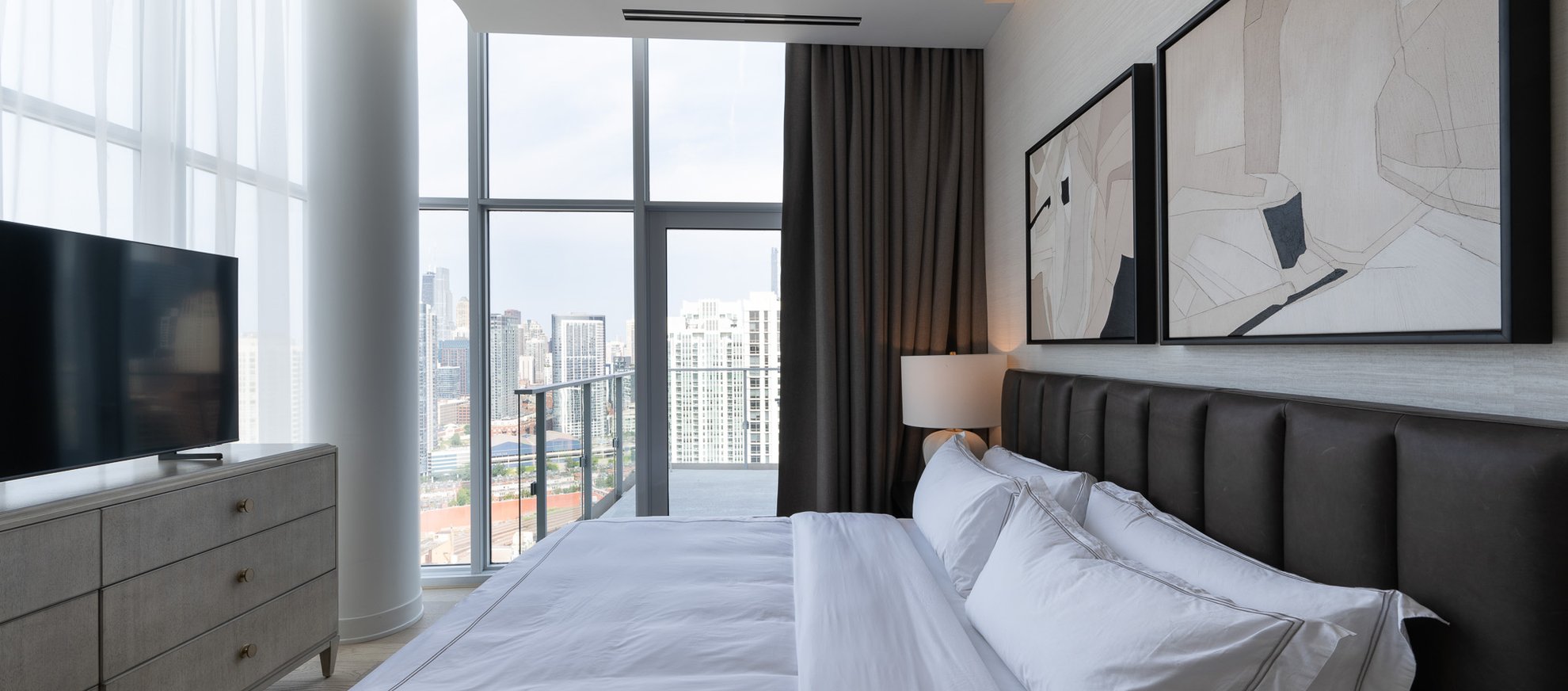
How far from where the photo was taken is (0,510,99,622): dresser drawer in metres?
1.34

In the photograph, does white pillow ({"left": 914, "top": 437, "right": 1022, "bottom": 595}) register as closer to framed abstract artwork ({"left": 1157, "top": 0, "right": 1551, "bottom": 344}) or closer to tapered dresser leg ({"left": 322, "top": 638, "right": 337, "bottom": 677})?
framed abstract artwork ({"left": 1157, "top": 0, "right": 1551, "bottom": 344})

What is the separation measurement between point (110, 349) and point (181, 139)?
2.80 feet

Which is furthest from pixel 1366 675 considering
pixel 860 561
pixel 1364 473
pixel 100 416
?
pixel 100 416

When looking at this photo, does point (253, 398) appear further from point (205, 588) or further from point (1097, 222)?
point (1097, 222)

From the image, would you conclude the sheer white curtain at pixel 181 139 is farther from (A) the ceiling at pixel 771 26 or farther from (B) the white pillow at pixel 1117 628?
(B) the white pillow at pixel 1117 628

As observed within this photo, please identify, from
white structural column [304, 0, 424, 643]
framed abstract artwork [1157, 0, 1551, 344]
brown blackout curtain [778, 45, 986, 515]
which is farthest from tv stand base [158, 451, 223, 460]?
framed abstract artwork [1157, 0, 1551, 344]

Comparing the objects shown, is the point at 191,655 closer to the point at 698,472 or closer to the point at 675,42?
the point at 698,472

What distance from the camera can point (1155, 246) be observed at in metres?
1.70

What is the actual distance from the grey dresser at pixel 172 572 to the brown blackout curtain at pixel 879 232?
→ 1921mm

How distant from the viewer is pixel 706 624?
4.65ft

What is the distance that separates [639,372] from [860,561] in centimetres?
189

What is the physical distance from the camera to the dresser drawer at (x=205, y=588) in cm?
157

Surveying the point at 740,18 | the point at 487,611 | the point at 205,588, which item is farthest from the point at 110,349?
the point at 740,18

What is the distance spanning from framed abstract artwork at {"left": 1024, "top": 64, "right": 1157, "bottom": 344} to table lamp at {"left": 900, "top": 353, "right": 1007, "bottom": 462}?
24 cm
